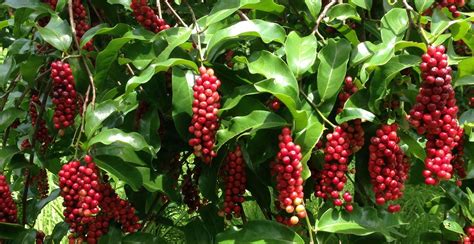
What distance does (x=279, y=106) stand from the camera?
4.47 feet

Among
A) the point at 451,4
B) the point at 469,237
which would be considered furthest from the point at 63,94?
the point at 469,237

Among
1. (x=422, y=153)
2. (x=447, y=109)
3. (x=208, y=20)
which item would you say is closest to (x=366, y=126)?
(x=422, y=153)

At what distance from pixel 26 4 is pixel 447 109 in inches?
40.9

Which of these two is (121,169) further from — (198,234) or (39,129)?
(39,129)

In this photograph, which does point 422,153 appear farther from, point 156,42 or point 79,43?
point 79,43

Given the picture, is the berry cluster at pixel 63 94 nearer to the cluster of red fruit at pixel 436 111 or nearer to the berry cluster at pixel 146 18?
the berry cluster at pixel 146 18

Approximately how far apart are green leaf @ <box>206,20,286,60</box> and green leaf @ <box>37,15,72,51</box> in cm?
36

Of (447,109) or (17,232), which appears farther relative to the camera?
(17,232)

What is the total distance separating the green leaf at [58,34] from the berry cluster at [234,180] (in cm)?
47

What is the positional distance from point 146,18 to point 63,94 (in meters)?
0.27

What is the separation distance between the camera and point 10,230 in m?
1.65

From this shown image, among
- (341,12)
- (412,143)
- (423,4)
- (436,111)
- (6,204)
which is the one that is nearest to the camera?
(436,111)

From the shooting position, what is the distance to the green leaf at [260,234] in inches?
55.0

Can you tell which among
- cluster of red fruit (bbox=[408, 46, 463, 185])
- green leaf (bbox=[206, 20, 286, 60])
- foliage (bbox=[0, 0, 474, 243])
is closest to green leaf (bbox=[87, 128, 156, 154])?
foliage (bbox=[0, 0, 474, 243])
